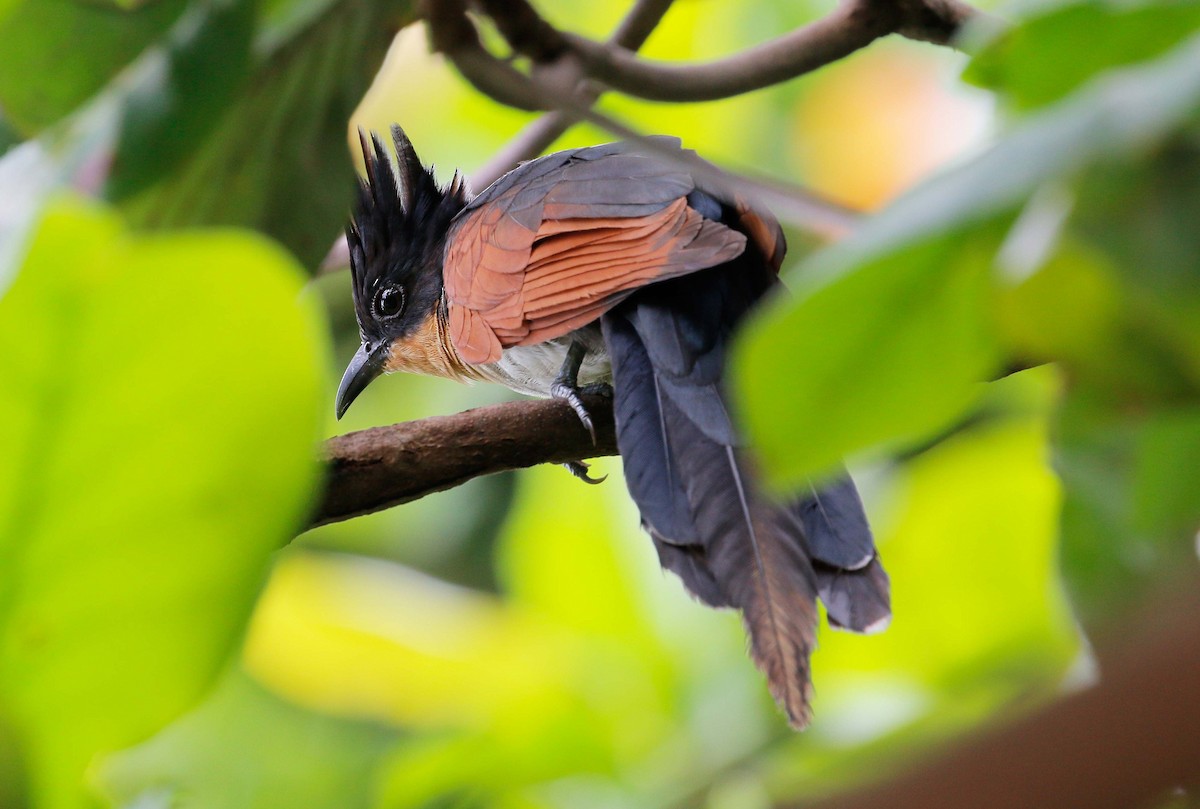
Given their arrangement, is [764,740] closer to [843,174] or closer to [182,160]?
[182,160]

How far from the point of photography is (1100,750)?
1.91ft

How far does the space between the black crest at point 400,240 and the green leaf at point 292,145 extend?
3.83 feet

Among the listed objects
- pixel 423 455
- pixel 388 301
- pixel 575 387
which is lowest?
pixel 388 301

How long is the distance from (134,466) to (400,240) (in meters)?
2.25

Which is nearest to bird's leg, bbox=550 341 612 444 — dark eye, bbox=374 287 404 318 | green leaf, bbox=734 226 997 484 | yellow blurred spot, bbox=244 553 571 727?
yellow blurred spot, bbox=244 553 571 727

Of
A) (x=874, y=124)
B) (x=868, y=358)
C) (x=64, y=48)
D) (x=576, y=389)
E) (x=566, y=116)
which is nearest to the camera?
(x=868, y=358)

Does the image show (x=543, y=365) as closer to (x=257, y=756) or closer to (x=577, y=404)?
(x=577, y=404)

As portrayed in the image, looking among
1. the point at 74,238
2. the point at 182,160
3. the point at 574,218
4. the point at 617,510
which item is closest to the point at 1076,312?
the point at 74,238

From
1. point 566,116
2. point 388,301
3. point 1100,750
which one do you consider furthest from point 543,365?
point 1100,750

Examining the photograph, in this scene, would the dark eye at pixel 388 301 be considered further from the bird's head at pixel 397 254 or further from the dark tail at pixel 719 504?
the dark tail at pixel 719 504

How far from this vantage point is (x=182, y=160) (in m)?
1.52

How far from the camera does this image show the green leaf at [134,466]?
2.48ft

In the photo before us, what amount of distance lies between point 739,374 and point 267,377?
0.29 meters

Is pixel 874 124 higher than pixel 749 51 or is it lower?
lower
